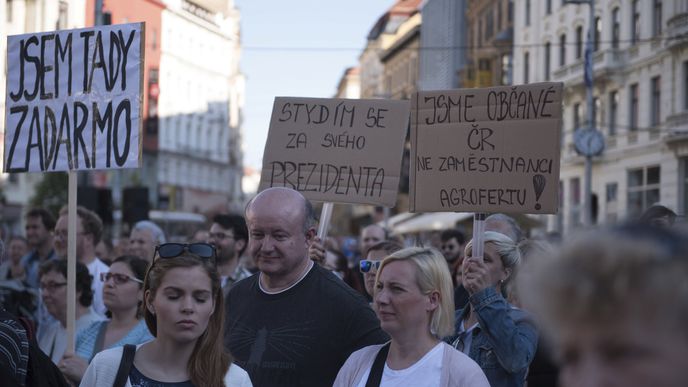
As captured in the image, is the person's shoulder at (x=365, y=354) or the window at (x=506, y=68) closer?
the person's shoulder at (x=365, y=354)

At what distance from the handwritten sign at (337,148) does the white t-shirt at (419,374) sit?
235cm

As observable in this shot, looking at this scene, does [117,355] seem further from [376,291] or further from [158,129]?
[158,129]

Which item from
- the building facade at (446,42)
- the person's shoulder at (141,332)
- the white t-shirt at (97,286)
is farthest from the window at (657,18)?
the person's shoulder at (141,332)

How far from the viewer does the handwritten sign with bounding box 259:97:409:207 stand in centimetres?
669

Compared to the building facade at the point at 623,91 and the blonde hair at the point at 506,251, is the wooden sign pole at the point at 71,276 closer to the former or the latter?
the blonde hair at the point at 506,251

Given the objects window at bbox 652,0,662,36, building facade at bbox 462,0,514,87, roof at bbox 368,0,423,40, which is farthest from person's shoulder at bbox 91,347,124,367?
roof at bbox 368,0,423,40

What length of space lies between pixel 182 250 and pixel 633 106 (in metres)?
36.8

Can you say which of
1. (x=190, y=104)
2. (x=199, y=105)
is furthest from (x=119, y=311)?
Result: (x=199, y=105)

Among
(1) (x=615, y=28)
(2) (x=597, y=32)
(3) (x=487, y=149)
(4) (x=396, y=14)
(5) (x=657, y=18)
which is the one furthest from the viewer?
(4) (x=396, y=14)

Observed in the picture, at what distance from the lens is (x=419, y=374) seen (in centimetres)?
423

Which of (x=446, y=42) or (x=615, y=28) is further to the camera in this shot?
(x=446, y=42)

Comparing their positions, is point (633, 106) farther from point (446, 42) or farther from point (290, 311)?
point (290, 311)

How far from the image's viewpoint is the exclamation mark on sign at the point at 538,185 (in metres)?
5.67

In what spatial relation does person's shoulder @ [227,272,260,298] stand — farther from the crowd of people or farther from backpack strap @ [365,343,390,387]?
Answer: backpack strap @ [365,343,390,387]
